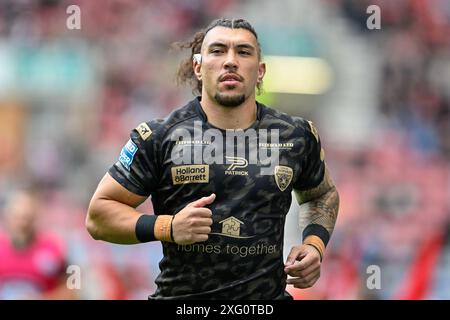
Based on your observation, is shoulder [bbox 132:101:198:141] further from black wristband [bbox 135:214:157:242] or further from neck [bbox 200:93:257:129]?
black wristband [bbox 135:214:157:242]

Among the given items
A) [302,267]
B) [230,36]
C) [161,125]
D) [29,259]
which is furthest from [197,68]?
[29,259]

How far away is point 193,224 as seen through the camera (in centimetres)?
390

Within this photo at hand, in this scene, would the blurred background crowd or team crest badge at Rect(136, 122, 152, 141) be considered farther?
the blurred background crowd

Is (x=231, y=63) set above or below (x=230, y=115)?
above

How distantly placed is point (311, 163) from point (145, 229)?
91 centimetres

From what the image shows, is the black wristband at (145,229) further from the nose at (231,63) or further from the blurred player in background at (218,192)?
the nose at (231,63)

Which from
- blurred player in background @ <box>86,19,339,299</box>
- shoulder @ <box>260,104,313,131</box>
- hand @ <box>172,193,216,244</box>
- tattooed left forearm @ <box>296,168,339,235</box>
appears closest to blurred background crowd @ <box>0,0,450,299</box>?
tattooed left forearm @ <box>296,168,339,235</box>

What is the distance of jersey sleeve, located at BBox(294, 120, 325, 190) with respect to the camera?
171 inches

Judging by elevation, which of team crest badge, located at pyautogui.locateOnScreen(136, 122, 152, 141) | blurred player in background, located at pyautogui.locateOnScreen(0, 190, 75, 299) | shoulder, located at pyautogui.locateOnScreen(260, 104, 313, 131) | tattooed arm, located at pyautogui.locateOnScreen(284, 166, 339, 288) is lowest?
blurred player in background, located at pyautogui.locateOnScreen(0, 190, 75, 299)

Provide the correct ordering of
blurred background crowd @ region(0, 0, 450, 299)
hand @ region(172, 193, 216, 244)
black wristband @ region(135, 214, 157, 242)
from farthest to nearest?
blurred background crowd @ region(0, 0, 450, 299) → black wristband @ region(135, 214, 157, 242) → hand @ region(172, 193, 216, 244)

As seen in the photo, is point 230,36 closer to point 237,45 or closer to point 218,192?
point 237,45

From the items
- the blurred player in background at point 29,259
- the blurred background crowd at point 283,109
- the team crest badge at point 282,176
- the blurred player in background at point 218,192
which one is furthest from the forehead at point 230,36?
the blurred background crowd at point 283,109

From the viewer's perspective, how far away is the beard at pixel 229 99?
4211 millimetres

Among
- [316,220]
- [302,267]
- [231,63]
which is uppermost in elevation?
[231,63]
